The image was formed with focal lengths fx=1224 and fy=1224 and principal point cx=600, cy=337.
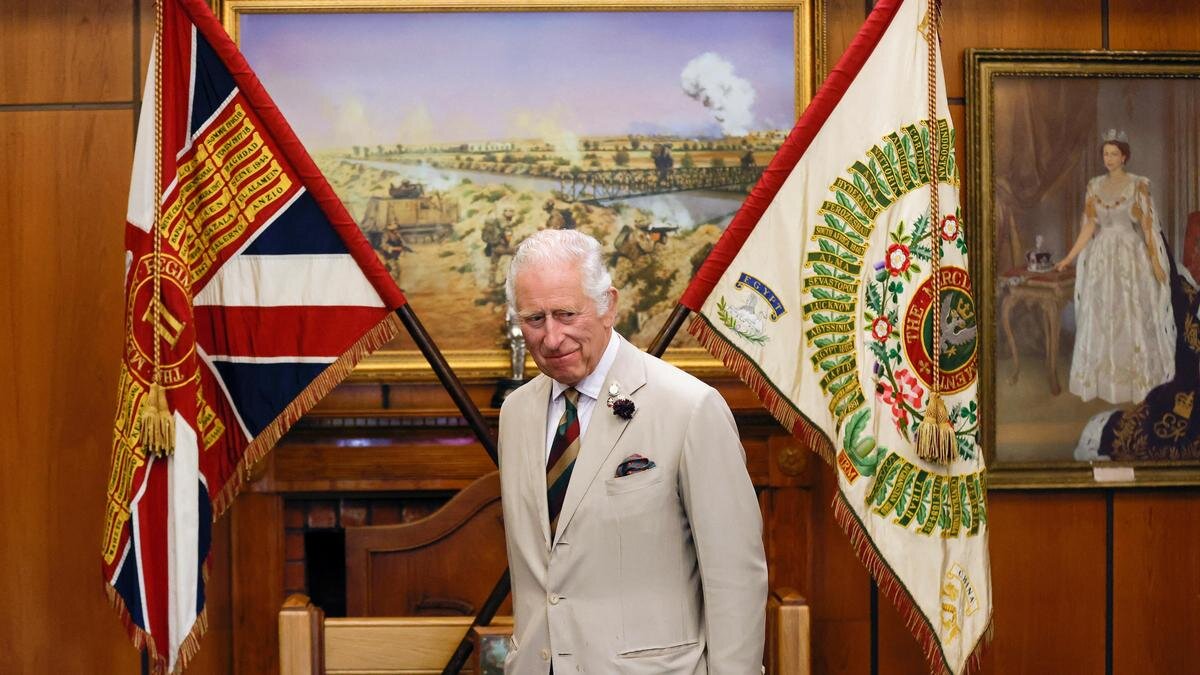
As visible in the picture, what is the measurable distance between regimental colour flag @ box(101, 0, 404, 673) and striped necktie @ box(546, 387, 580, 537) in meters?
1.08

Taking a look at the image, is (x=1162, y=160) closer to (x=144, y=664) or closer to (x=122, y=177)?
(x=122, y=177)

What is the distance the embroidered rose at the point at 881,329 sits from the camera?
3072 mm

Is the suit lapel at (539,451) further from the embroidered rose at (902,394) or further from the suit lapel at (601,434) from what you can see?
the embroidered rose at (902,394)

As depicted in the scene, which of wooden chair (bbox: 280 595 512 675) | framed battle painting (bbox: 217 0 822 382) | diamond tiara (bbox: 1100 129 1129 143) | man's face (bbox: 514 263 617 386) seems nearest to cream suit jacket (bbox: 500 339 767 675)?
man's face (bbox: 514 263 617 386)

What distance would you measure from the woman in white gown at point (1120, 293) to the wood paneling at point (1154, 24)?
0.33 meters

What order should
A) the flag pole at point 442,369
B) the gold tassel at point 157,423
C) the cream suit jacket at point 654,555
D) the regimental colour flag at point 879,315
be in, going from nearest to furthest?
the cream suit jacket at point 654,555 < the gold tassel at point 157,423 < the regimental colour flag at point 879,315 < the flag pole at point 442,369

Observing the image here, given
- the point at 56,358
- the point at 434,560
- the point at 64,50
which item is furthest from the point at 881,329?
the point at 64,50

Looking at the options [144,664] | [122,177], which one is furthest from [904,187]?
[144,664]

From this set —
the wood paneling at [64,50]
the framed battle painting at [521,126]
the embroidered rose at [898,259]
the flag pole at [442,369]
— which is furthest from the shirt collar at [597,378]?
the wood paneling at [64,50]

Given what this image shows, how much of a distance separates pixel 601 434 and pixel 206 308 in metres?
1.45

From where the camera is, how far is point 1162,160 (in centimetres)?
384

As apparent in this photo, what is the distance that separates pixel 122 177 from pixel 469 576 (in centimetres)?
163

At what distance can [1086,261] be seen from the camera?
150 inches

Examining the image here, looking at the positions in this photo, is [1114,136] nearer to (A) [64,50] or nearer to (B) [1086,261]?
(B) [1086,261]
